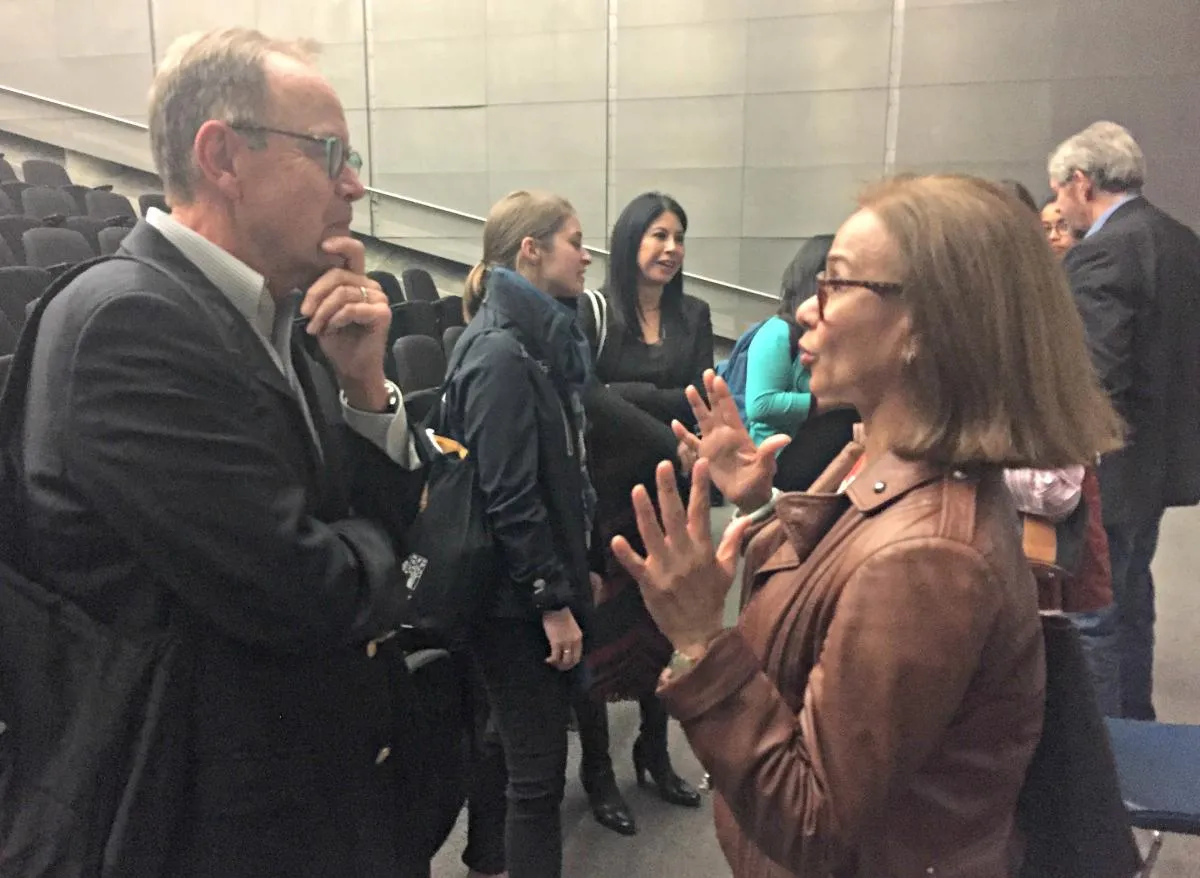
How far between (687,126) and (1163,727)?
6019mm

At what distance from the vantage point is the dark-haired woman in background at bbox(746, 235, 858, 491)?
2.42 m

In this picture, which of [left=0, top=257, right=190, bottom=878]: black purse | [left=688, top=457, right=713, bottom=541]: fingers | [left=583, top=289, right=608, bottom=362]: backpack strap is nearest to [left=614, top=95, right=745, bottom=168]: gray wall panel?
[left=583, top=289, right=608, bottom=362]: backpack strap

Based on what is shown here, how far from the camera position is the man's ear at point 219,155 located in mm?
1018

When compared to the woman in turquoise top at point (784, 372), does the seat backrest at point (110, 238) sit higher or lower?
higher

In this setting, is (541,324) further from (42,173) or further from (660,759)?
(42,173)

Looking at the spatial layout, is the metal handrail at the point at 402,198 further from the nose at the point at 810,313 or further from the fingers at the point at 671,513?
the fingers at the point at 671,513

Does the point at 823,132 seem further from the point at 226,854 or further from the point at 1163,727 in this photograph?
the point at 226,854

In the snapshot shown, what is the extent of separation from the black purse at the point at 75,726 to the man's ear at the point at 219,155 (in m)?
0.25

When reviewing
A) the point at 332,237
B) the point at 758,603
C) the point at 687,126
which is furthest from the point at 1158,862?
the point at 687,126

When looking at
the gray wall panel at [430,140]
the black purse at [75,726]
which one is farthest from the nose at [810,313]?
the gray wall panel at [430,140]

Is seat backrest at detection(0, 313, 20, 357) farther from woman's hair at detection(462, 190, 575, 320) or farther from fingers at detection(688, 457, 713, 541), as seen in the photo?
fingers at detection(688, 457, 713, 541)

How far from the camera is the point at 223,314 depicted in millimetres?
953

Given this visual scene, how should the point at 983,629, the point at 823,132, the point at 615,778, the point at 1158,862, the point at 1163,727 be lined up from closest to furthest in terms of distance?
the point at 983,629 < the point at 1163,727 < the point at 1158,862 < the point at 615,778 < the point at 823,132

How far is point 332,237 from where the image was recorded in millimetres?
1109
